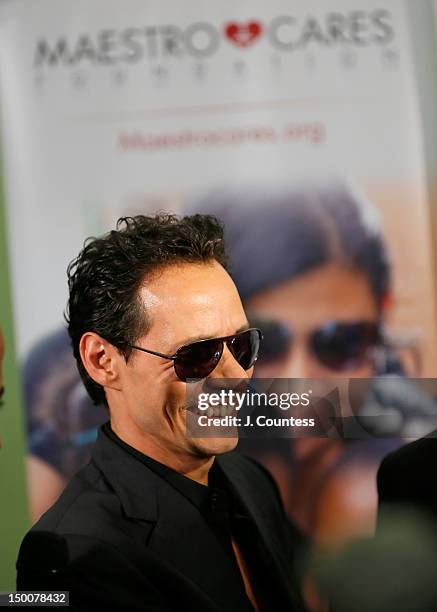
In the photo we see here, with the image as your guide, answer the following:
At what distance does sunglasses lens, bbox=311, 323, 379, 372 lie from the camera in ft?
3.99

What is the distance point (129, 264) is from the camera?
0.91 metres

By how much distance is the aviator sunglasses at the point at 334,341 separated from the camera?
3.95 ft

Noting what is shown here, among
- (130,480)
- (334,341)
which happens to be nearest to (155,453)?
(130,480)

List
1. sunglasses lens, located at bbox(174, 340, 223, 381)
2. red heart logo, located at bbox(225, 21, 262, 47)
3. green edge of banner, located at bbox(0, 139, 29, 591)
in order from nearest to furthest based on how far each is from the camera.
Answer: sunglasses lens, located at bbox(174, 340, 223, 381), green edge of banner, located at bbox(0, 139, 29, 591), red heart logo, located at bbox(225, 21, 262, 47)

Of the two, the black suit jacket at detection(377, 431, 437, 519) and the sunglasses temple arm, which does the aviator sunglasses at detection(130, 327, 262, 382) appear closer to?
the sunglasses temple arm

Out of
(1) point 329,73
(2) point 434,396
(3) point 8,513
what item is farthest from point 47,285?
(1) point 329,73

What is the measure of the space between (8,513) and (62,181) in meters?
0.54

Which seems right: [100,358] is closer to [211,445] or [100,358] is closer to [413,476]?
[211,445]

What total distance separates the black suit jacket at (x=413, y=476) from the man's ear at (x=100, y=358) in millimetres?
388

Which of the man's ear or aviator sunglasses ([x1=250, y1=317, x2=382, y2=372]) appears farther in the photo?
aviator sunglasses ([x1=250, y1=317, x2=382, y2=372])

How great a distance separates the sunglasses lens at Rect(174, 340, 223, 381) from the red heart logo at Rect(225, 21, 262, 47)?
0.88 meters

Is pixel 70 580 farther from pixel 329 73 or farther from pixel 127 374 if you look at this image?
pixel 329 73

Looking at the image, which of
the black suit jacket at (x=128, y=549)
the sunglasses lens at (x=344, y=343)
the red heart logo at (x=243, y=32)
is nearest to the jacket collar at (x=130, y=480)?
the black suit jacket at (x=128, y=549)

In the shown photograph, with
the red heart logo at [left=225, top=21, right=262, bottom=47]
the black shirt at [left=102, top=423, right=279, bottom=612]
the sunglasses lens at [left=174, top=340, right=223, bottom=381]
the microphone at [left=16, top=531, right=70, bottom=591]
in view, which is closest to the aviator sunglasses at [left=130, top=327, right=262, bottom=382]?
the sunglasses lens at [left=174, top=340, right=223, bottom=381]
